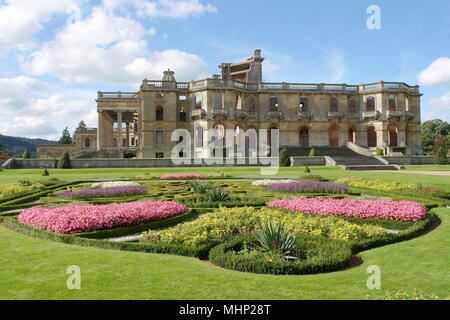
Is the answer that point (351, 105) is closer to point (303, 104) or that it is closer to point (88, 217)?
point (303, 104)

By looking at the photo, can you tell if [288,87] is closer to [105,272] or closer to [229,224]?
[229,224]

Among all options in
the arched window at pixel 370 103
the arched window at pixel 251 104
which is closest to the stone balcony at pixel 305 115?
the arched window at pixel 251 104

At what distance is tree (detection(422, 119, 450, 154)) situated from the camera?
8356cm

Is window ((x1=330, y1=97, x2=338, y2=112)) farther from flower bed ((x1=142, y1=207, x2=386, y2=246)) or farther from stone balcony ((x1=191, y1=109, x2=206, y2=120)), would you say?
flower bed ((x1=142, y1=207, x2=386, y2=246))

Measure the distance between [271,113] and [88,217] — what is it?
45.2 metres

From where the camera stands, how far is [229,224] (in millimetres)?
9102

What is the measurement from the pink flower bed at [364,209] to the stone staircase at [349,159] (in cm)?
2560

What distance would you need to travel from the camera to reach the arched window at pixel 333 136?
181 ft

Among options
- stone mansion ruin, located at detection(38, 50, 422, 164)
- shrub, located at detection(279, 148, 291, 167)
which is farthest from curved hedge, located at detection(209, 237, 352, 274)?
stone mansion ruin, located at detection(38, 50, 422, 164)

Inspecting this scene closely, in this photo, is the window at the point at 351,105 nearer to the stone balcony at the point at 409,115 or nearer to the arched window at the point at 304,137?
the stone balcony at the point at 409,115

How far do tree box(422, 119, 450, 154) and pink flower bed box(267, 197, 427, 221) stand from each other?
79372 mm

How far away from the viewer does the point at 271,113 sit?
52.4m
